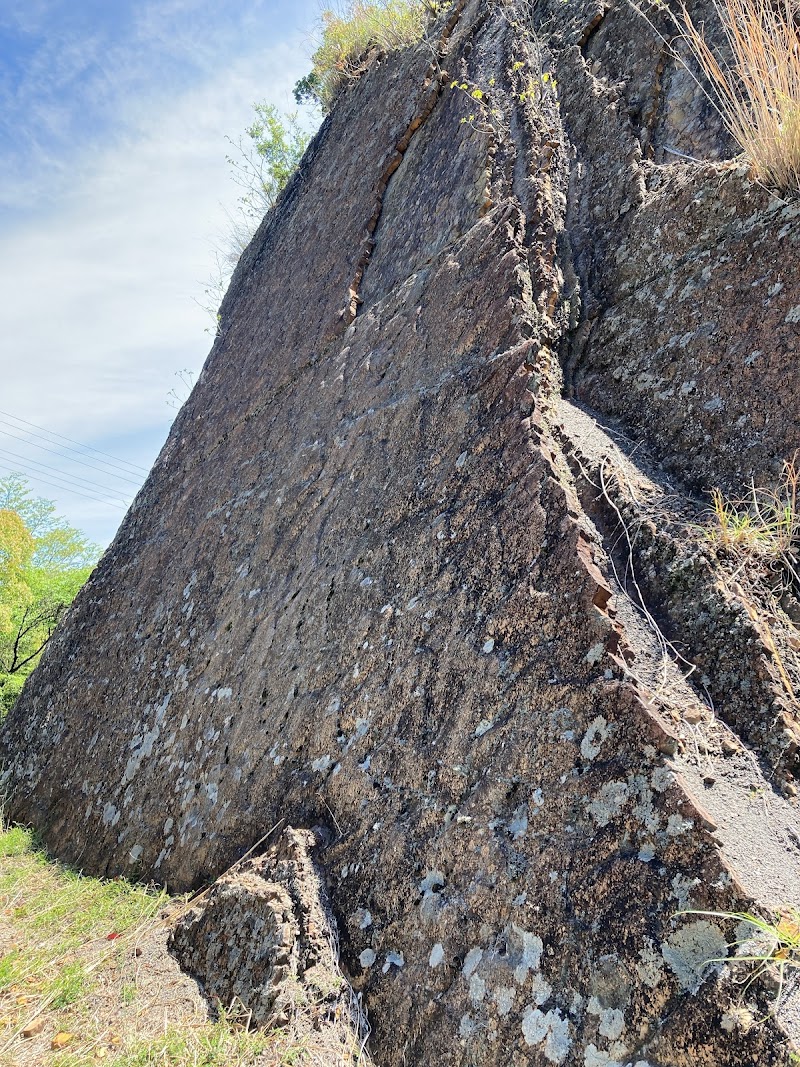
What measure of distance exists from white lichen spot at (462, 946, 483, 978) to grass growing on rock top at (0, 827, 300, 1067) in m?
0.49

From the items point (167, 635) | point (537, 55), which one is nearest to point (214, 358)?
point (167, 635)

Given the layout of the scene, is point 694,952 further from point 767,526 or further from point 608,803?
point 767,526

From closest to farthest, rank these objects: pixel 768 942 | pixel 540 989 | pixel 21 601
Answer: pixel 768 942, pixel 540 989, pixel 21 601

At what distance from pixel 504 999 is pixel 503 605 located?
40.0 inches

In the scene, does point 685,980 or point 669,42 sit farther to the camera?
point 669,42

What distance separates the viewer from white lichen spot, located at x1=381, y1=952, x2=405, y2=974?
6.13 ft

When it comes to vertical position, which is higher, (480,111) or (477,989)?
(480,111)

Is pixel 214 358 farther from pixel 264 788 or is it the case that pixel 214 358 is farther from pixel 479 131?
pixel 264 788

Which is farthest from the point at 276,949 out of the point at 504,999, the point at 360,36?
the point at 360,36

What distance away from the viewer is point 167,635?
4.13m

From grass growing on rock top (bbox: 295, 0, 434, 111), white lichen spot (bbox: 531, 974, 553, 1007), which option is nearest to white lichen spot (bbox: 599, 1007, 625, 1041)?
white lichen spot (bbox: 531, 974, 553, 1007)

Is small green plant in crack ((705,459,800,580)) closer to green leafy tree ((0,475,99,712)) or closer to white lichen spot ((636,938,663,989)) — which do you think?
white lichen spot ((636,938,663,989))

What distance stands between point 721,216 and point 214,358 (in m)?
4.38

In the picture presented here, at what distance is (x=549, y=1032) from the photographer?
1.50 meters
